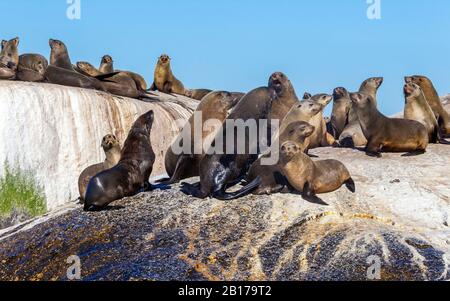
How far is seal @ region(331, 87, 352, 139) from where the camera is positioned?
1405 cm

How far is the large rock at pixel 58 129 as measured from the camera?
1254 centimetres

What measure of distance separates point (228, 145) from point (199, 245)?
2.30 m

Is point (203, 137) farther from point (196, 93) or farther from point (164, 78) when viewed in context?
point (196, 93)

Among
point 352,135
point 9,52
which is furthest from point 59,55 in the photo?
point 352,135

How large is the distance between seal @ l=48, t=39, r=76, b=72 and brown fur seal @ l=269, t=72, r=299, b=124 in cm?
540

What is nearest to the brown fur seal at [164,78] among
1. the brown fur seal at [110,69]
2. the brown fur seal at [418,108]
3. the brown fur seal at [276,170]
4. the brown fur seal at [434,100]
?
the brown fur seal at [110,69]

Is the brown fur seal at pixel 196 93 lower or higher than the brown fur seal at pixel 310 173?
higher

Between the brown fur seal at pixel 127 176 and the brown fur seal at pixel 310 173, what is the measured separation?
5.26 feet

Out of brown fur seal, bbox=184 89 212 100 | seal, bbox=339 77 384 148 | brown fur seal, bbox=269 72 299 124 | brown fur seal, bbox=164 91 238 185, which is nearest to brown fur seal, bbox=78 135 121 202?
brown fur seal, bbox=164 91 238 185

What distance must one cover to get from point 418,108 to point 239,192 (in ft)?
15.3

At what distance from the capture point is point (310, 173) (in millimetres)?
8758

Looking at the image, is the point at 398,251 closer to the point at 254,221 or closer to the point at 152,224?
the point at 254,221

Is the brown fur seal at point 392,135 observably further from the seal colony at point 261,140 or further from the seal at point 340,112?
the seal at point 340,112

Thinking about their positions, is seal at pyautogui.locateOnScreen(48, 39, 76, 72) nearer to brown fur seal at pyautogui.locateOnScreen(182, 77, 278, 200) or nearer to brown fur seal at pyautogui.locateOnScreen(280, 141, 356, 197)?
brown fur seal at pyautogui.locateOnScreen(182, 77, 278, 200)
